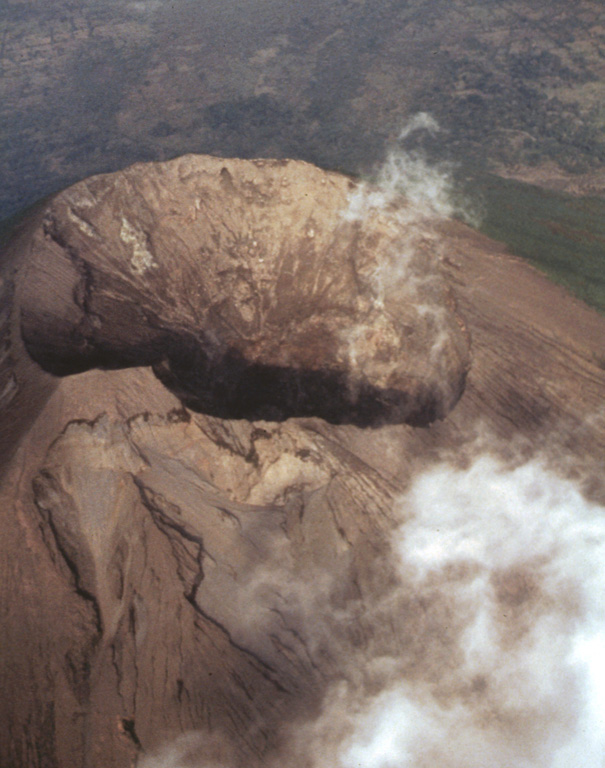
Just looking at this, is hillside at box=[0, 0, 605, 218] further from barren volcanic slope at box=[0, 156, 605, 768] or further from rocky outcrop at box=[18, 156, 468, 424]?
barren volcanic slope at box=[0, 156, 605, 768]

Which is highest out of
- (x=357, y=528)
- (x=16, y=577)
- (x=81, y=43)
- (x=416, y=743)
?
(x=81, y=43)

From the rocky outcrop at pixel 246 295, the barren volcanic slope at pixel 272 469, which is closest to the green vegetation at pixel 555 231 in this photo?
the barren volcanic slope at pixel 272 469

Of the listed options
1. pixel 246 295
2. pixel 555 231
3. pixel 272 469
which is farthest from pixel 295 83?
pixel 272 469

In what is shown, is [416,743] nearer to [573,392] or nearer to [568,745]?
Result: [568,745]

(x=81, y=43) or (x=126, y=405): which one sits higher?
(x=81, y=43)

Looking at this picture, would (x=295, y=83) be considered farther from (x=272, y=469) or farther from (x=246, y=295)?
(x=272, y=469)

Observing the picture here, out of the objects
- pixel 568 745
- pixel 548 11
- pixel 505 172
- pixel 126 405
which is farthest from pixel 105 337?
pixel 548 11

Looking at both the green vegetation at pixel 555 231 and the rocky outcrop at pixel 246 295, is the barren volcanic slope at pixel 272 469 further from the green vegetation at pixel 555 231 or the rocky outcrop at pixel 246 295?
the green vegetation at pixel 555 231
